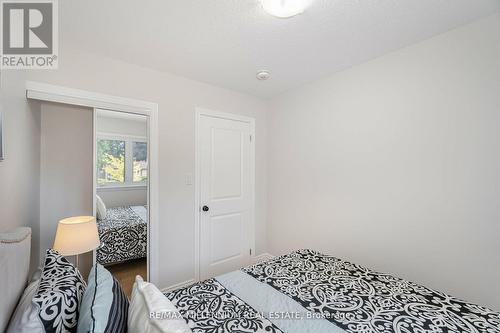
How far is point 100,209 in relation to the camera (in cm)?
213

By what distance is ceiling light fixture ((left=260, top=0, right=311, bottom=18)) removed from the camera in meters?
1.36

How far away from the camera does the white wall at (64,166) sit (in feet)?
6.35

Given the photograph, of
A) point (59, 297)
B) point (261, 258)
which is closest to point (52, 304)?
point (59, 297)

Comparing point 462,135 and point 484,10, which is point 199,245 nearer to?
point 462,135

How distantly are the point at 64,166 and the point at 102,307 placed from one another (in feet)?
5.70

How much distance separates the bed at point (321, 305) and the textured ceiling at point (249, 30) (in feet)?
5.98

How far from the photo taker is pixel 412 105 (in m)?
1.87

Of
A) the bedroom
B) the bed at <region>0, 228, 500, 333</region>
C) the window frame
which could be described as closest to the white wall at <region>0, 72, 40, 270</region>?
the bedroom

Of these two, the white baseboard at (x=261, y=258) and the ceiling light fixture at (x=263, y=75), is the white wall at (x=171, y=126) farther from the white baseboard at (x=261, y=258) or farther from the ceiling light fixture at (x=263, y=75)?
the white baseboard at (x=261, y=258)

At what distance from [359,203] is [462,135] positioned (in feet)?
3.15

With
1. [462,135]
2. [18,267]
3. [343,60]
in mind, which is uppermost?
[343,60]

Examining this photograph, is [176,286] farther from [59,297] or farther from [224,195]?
[59,297]

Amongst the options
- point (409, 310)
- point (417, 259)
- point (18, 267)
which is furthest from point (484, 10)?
point (18, 267)

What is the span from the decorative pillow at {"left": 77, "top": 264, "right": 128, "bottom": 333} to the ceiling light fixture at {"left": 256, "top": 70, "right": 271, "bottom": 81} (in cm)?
216
